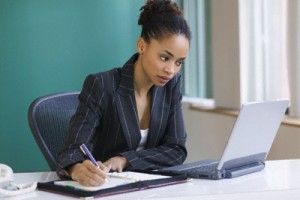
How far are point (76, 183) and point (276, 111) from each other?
2.16 ft

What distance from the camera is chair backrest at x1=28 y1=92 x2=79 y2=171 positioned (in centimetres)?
257

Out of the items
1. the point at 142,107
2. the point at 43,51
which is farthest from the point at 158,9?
the point at 43,51

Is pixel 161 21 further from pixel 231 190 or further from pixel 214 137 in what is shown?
pixel 214 137

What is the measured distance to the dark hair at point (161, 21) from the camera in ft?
6.35

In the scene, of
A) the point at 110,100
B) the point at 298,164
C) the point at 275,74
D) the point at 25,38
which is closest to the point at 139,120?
the point at 110,100

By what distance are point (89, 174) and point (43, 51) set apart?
7.98 ft

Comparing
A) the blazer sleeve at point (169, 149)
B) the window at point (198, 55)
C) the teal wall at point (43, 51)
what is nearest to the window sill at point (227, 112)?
the window at point (198, 55)

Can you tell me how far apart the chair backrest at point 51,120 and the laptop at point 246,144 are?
928 millimetres

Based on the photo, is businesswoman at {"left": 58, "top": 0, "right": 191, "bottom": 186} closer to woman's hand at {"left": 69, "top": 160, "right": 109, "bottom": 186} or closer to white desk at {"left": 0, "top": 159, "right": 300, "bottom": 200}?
woman's hand at {"left": 69, "top": 160, "right": 109, "bottom": 186}

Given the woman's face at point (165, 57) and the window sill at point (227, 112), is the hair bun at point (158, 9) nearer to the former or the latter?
the woman's face at point (165, 57)

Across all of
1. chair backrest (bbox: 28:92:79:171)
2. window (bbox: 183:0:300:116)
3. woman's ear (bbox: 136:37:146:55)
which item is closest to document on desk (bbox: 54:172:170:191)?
woman's ear (bbox: 136:37:146:55)

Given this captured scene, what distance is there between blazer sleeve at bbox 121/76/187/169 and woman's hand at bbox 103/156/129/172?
2 cm

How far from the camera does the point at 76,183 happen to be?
1.64 m

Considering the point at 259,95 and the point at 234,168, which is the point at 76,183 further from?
the point at 259,95
